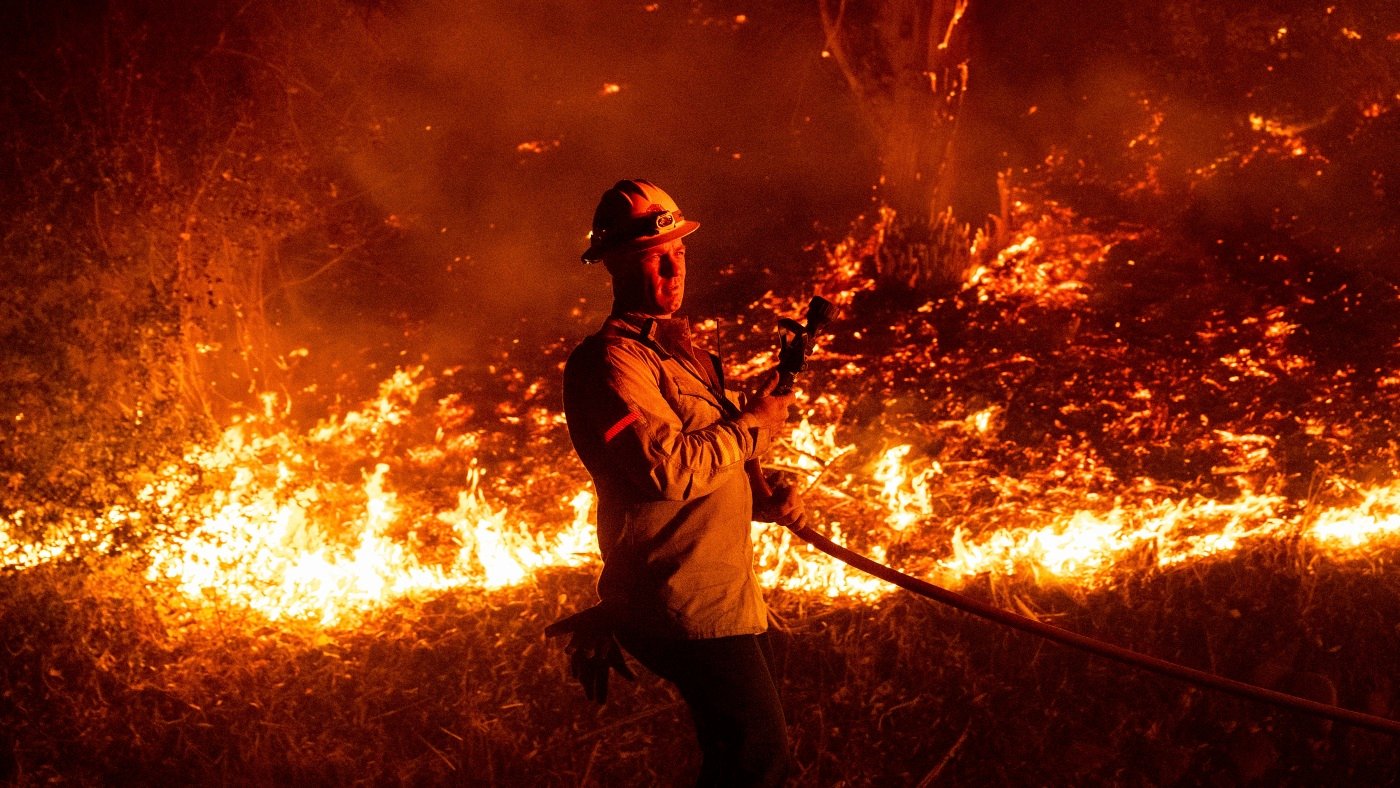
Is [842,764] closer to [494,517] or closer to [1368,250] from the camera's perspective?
[494,517]

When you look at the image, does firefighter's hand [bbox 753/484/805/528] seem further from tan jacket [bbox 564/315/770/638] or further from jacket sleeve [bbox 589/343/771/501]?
jacket sleeve [bbox 589/343/771/501]

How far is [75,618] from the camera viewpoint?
4.80 meters

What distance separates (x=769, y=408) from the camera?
2.94 metres

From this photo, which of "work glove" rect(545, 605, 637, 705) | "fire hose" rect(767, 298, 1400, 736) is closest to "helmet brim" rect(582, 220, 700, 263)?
"fire hose" rect(767, 298, 1400, 736)

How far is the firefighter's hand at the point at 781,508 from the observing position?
320 centimetres

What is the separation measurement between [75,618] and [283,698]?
1221 millimetres

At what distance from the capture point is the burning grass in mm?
4137

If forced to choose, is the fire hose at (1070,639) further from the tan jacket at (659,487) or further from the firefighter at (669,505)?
the tan jacket at (659,487)

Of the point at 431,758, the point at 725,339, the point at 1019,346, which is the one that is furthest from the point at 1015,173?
the point at 431,758

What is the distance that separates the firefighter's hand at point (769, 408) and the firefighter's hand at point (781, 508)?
0.32 meters

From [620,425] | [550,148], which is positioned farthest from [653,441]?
[550,148]

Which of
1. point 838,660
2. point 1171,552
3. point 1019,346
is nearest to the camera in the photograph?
point 838,660

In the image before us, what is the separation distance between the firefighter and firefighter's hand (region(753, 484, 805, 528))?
0.80 feet

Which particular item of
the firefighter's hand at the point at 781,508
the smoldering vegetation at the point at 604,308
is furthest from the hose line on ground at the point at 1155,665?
the smoldering vegetation at the point at 604,308
